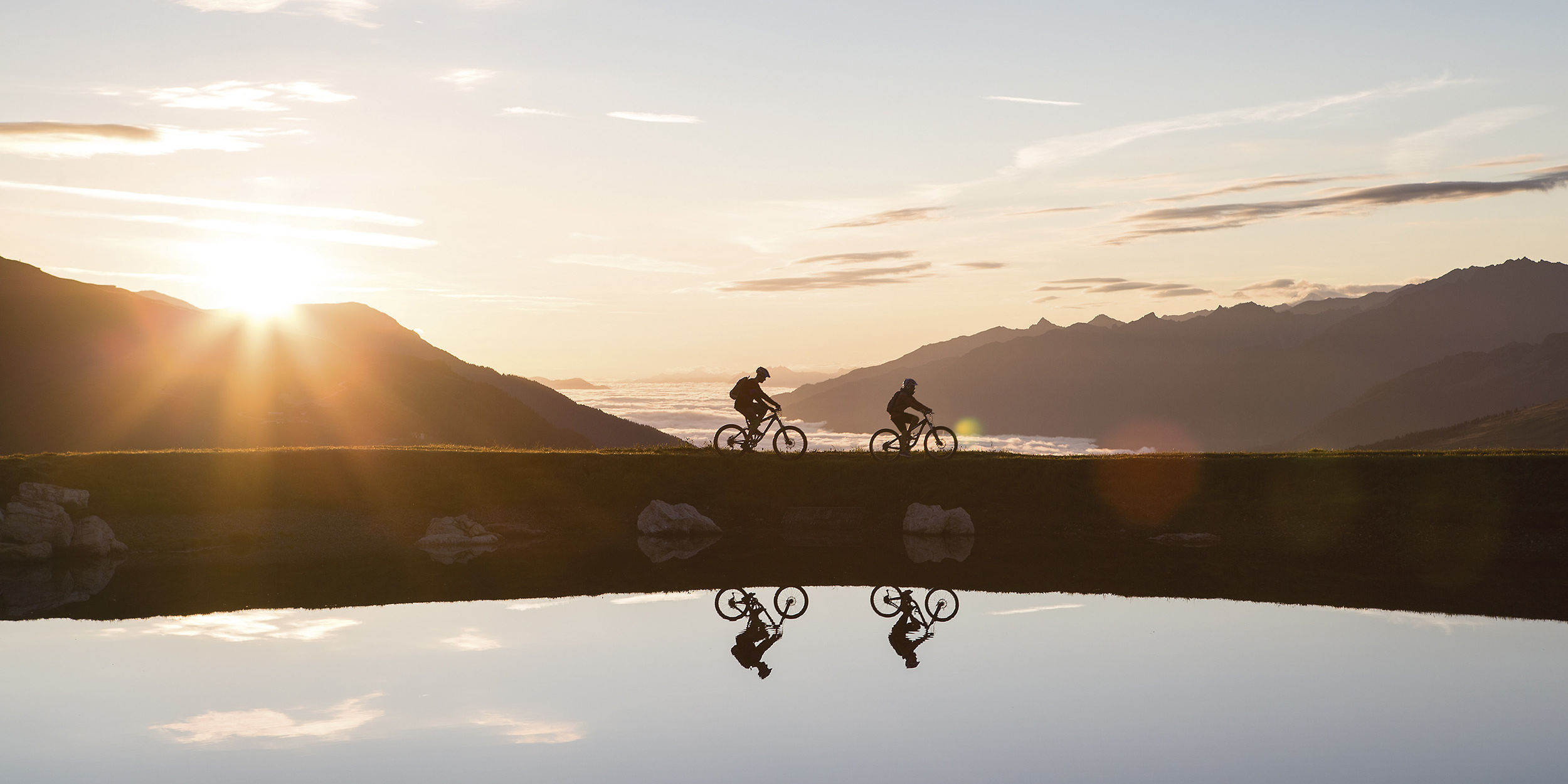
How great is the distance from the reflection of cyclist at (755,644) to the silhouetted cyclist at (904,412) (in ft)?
46.0

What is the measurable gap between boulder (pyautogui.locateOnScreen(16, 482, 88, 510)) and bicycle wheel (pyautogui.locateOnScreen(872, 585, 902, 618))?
2991 cm

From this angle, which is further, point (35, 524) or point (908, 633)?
point (35, 524)

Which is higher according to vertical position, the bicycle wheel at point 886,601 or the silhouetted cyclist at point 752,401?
the silhouetted cyclist at point 752,401

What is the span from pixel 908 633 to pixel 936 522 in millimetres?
16631

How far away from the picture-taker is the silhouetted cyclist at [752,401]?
41.5 m

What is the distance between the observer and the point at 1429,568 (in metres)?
36.1

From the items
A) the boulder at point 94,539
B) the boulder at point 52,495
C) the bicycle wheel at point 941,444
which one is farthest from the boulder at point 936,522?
the boulder at point 52,495

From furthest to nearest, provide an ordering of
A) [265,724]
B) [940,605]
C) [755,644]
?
[940,605]
[755,644]
[265,724]

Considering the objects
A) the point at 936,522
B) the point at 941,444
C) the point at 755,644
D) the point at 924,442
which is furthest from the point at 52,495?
the point at 941,444

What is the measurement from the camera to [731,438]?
43656 mm

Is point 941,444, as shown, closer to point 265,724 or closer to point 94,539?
point 265,724

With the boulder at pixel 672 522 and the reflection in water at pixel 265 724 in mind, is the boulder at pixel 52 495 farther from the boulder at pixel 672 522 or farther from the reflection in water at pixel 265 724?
the reflection in water at pixel 265 724

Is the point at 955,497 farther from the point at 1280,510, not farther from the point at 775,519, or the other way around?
the point at 1280,510

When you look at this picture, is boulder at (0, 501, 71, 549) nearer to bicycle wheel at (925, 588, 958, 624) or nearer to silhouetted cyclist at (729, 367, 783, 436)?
silhouetted cyclist at (729, 367, 783, 436)
